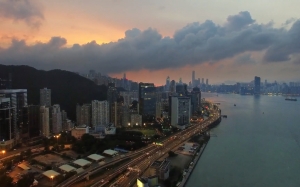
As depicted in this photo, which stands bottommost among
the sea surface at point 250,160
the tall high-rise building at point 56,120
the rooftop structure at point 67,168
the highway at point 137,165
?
the sea surface at point 250,160

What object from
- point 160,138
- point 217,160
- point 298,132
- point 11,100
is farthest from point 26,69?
point 298,132

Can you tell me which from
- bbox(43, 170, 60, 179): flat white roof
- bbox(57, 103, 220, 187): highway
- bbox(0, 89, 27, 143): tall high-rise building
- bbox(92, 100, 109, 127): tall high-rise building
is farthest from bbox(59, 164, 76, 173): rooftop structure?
bbox(92, 100, 109, 127): tall high-rise building

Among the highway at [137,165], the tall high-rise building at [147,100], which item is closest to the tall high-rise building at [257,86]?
the tall high-rise building at [147,100]

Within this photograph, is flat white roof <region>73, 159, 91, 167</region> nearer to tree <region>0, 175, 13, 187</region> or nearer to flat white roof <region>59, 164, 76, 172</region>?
flat white roof <region>59, 164, 76, 172</region>

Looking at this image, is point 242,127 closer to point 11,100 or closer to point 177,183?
point 177,183

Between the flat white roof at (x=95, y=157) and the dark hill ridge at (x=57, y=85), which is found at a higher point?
the dark hill ridge at (x=57, y=85)

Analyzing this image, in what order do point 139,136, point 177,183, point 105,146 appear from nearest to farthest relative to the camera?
point 177,183 → point 105,146 → point 139,136

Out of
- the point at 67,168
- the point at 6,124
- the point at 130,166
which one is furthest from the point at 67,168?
the point at 6,124

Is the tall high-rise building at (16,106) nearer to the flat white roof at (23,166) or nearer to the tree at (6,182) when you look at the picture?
the flat white roof at (23,166)
